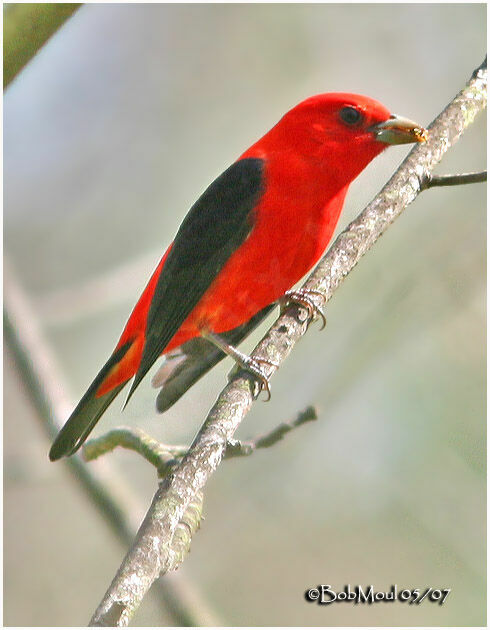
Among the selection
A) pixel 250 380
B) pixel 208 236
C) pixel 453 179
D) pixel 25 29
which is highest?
pixel 25 29

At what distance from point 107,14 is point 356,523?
2.98 metres

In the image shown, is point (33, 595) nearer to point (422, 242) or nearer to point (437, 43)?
point (422, 242)

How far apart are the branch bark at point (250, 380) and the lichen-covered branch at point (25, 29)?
1.28m

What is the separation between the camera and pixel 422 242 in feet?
13.3

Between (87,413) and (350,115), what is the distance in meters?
1.79

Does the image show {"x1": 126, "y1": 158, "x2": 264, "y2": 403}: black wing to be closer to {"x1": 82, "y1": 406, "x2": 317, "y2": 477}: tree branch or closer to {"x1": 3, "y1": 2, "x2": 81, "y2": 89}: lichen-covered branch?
{"x1": 82, "y1": 406, "x2": 317, "y2": 477}: tree branch

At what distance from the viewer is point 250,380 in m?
2.89

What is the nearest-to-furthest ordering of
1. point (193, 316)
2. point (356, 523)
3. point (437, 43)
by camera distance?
point (193, 316) < point (356, 523) < point (437, 43)

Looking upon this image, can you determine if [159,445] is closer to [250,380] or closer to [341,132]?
[250,380]

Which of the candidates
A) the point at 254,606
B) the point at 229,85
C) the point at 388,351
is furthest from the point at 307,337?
the point at 229,85

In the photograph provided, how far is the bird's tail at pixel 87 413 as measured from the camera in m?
3.03

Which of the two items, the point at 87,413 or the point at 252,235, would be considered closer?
the point at 87,413

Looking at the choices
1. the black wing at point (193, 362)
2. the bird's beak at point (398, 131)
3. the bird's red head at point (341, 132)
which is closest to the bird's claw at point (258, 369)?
the black wing at point (193, 362)

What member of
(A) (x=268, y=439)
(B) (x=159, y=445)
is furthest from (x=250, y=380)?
(B) (x=159, y=445)
